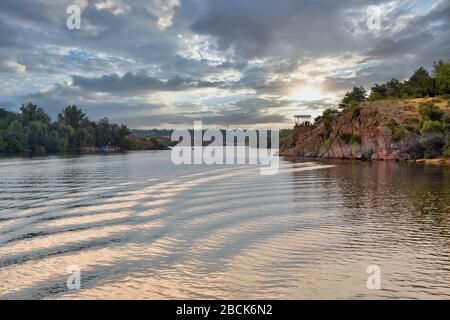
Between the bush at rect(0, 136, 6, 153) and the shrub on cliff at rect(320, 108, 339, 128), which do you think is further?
the bush at rect(0, 136, 6, 153)

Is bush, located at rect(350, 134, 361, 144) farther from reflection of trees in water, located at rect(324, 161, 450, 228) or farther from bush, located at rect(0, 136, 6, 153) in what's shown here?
bush, located at rect(0, 136, 6, 153)

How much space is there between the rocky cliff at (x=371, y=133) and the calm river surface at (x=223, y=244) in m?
70.9

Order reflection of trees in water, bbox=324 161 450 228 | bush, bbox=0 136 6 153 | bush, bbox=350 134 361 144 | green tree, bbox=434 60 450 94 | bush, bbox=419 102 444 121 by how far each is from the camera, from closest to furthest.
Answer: reflection of trees in water, bbox=324 161 450 228
bush, bbox=419 102 444 121
bush, bbox=350 134 361 144
green tree, bbox=434 60 450 94
bush, bbox=0 136 6 153

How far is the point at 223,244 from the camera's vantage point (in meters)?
24.4

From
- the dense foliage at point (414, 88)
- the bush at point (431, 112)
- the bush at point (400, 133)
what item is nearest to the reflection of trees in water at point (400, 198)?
the bush at point (400, 133)

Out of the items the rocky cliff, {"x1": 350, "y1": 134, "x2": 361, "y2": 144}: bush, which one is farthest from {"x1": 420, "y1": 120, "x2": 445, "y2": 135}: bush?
{"x1": 350, "y1": 134, "x2": 361, "y2": 144}: bush

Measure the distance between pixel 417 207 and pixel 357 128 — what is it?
102013 millimetres

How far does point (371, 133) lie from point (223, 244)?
108884mm

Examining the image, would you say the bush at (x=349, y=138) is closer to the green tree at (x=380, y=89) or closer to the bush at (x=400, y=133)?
the bush at (x=400, y=133)

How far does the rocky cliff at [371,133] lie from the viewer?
11256 centimetres

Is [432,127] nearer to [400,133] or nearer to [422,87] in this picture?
[400,133]

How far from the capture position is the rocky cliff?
11256 centimetres

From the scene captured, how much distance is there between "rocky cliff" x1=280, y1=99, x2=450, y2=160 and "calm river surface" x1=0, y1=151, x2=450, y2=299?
70.9m
